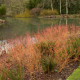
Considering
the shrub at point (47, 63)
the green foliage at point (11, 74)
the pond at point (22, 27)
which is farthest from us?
the pond at point (22, 27)

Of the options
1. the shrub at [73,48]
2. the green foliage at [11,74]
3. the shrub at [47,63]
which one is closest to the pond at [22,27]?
the shrub at [73,48]

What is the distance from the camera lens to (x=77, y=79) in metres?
2.43

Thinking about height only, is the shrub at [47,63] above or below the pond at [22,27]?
above

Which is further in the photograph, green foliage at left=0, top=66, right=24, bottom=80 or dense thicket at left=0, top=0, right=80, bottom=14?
dense thicket at left=0, top=0, right=80, bottom=14

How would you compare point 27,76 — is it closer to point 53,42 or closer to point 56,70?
point 56,70

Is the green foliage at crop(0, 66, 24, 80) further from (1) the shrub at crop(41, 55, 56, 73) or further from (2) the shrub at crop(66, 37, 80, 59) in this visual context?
(2) the shrub at crop(66, 37, 80, 59)

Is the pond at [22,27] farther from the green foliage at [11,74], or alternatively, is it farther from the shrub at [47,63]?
the green foliage at [11,74]

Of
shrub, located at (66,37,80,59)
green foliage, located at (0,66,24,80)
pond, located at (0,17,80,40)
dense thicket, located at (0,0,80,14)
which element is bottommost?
pond, located at (0,17,80,40)

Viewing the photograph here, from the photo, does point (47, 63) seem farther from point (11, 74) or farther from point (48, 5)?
point (48, 5)

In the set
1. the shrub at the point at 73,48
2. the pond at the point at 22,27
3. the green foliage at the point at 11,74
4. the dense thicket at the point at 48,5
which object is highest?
the dense thicket at the point at 48,5

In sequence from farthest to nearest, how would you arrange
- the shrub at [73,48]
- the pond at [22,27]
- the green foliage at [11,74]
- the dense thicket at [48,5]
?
1. the dense thicket at [48,5]
2. the pond at [22,27]
3. the shrub at [73,48]
4. the green foliage at [11,74]

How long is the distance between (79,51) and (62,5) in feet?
113

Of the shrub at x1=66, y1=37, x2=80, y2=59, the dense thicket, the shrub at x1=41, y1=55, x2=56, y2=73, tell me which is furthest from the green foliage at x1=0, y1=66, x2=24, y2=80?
the dense thicket

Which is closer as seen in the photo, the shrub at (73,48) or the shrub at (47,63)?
the shrub at (47,63)
